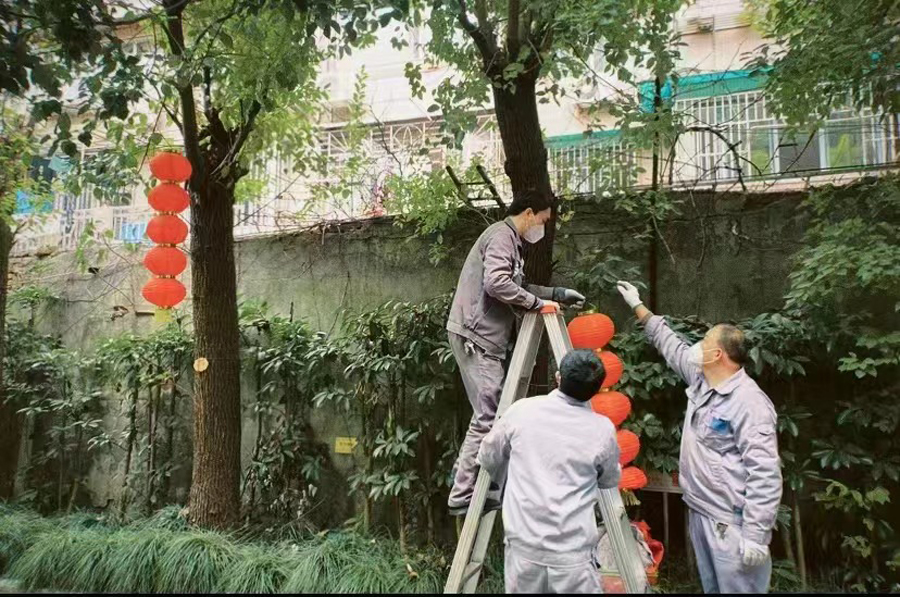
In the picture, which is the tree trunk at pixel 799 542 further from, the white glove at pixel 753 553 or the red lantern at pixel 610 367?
the white glove at pixel 753 553

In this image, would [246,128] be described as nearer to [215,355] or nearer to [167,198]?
[167,198]

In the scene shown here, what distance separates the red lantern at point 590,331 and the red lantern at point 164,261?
9.91 feet

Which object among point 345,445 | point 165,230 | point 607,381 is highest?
point 165,230

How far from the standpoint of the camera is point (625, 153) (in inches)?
211

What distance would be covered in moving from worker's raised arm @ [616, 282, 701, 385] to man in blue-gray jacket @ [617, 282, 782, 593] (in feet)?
0.19

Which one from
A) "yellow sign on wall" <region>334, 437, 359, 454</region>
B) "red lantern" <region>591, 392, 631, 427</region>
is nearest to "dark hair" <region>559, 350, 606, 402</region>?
"red lantern" <region>591, 392, 631, 427</region>

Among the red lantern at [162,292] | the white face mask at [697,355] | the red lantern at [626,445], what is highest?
the red lantern at [162,292]

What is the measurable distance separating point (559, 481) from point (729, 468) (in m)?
0.93

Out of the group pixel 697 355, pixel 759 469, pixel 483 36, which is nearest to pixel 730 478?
pixel 759 469

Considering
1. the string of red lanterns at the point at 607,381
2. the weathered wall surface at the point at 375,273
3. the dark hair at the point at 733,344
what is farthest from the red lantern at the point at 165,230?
the dark hair at the point at 733,344

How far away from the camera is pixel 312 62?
5164mm

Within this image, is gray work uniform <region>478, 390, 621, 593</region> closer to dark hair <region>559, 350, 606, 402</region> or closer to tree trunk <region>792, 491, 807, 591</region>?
dark hair <region>559, 350, 606, 402</region>

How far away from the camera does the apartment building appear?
5.25 meters

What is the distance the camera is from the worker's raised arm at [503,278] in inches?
134
